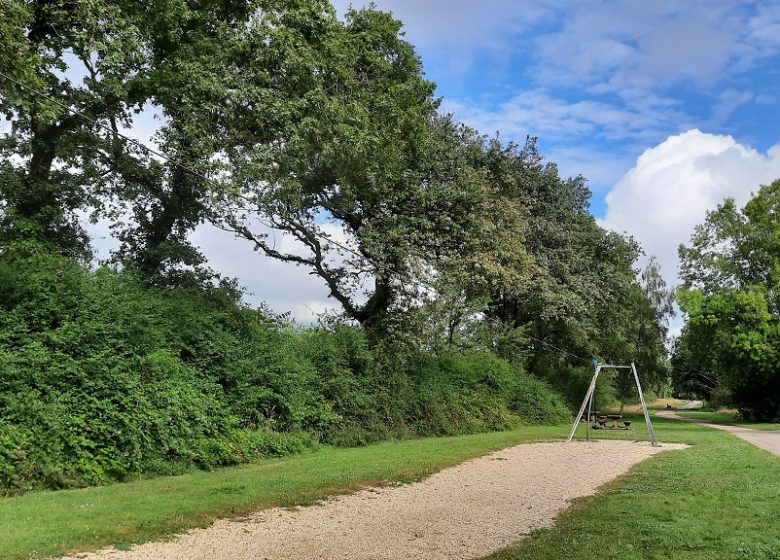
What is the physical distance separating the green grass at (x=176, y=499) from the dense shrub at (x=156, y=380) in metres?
0.81

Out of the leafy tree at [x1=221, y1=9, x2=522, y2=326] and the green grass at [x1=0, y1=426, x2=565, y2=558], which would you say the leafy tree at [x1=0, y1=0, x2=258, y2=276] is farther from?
the green grass at [x1=0, y1=426, x2=565, y2=558]

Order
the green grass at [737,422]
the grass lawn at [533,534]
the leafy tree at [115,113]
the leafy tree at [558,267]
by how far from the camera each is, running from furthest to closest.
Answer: the green grass at [737,422] → the leafy tree at [558,267] → the leafy tree at [115,113] → the grass lawn at [533,534]

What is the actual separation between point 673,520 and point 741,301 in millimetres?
29549

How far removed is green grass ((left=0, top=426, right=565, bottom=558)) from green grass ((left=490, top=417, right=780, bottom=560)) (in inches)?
148

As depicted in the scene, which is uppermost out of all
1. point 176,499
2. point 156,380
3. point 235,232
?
point 235,232

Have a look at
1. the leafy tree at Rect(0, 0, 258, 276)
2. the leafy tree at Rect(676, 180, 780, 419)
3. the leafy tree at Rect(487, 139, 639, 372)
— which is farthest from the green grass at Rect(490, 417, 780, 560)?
the leafy tree at Rect(676, 180, 780, 419)

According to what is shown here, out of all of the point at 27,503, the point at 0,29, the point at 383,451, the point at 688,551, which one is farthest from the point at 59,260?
the point at 688,551

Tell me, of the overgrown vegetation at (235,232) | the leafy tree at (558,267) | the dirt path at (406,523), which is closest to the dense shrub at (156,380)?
the overgrown vegetation at (235,232)

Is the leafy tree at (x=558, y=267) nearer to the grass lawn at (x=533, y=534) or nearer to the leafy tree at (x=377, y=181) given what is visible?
the leafy tree at (x=377, y=181)

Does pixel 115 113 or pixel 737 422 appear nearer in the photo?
pixel 115 113

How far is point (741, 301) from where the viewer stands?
107 feet

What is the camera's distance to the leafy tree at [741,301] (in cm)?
3181

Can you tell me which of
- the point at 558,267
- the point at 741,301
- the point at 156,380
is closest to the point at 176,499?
the point at 156,380

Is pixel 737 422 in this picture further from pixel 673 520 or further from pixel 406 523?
pixel 406 523
